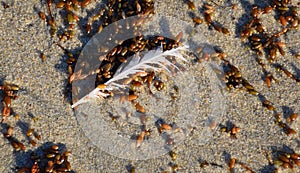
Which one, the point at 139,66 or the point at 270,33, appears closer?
the point at 139,66

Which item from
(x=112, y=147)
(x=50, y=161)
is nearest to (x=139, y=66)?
(x=112, y=147)

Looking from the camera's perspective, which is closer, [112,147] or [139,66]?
[139,66]

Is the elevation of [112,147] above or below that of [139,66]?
below

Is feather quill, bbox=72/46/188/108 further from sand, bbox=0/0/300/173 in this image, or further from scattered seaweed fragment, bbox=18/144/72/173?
scattered seaweed fragment, bbox=18/144/72/173

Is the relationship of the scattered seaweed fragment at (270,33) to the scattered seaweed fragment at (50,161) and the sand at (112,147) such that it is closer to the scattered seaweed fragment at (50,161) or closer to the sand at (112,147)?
the sand at (112,147)

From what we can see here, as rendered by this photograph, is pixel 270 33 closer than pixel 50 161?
No

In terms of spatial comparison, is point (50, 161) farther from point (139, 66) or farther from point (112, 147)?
point (139, 66)

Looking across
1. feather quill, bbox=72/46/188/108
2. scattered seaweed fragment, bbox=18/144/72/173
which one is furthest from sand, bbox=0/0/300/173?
feather quill, bbox=72/46/188/108

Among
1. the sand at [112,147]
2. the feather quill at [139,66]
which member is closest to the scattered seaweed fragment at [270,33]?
the sand at [112,147]

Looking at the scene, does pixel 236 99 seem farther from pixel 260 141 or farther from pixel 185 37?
pixel 185 37
